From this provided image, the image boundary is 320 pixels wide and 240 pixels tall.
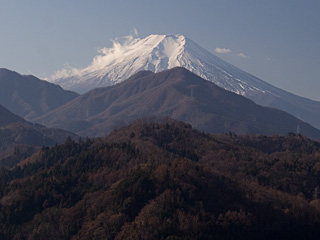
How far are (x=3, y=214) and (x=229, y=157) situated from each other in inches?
1105

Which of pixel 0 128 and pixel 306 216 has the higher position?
pixel 306 216

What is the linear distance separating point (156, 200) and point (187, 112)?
126750 millimetres

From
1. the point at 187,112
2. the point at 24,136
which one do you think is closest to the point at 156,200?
the point at 24,136

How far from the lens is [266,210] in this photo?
4328cm

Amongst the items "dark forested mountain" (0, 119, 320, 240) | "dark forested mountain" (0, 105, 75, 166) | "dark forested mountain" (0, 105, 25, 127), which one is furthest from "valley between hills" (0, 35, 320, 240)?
"dark forested mountain" (0, 105, 25, 127)

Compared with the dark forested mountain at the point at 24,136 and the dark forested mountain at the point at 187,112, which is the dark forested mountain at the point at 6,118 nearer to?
the dark forested mountain at the point at 24,136

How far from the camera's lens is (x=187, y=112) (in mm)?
167750

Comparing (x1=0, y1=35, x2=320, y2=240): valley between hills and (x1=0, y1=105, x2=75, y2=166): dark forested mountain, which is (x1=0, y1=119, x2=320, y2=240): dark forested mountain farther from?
(x1=0, y1=105, x2=75, y2=166): dark forested mountain

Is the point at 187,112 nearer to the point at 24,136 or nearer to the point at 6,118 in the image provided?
the point at 6,118

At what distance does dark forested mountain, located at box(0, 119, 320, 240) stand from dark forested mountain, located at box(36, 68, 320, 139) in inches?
3675

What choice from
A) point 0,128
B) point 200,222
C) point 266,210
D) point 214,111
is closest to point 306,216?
point 266,210

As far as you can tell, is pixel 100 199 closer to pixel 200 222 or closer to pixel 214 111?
pixel 200 222

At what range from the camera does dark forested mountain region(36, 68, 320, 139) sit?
160m

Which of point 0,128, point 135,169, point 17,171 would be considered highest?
point 135,169
